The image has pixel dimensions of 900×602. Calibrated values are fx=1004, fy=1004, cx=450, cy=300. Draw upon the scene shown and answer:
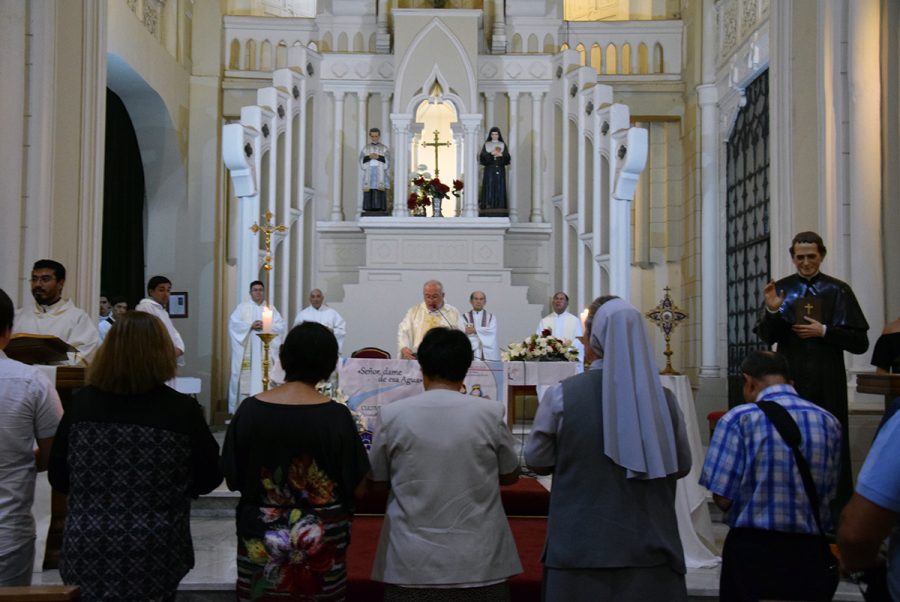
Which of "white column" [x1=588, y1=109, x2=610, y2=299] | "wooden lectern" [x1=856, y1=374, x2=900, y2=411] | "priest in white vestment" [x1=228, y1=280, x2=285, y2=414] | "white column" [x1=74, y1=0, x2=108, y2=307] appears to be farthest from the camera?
"white column" [x1=588, y1=109, x2=610, y2=299]

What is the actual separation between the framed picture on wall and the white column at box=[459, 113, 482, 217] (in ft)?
12.8

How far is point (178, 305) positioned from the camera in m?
13.4

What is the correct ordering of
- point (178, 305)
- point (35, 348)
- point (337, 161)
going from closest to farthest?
point (35, 348) < point (178, 305) < point (337, 161)

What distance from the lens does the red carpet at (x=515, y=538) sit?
4707 millimetres

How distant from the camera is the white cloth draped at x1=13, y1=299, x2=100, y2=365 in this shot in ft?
19.4

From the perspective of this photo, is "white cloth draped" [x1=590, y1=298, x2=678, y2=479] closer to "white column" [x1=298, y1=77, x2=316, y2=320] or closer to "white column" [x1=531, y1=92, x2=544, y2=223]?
"white column" [x1=298, y1=77, x2=316, y2=320]

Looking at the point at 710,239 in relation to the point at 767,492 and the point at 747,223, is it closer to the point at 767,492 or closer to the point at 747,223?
the point at 747,223

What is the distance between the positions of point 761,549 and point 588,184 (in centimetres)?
1005

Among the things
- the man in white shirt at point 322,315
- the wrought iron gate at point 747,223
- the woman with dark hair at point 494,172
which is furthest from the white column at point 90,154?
the wrought iron gate at point 747,223

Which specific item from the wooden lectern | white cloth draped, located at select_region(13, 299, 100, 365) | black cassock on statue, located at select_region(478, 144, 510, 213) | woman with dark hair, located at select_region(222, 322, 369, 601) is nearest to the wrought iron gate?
black cassock on statue, located at select_region(478, 144, 510, 213)

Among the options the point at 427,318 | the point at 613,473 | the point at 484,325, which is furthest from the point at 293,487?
the point at 484,325

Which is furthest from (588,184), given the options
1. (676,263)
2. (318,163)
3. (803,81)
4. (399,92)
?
(803,81)

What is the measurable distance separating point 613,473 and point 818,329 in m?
2.44

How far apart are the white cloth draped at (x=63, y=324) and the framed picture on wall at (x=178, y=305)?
7217mm
